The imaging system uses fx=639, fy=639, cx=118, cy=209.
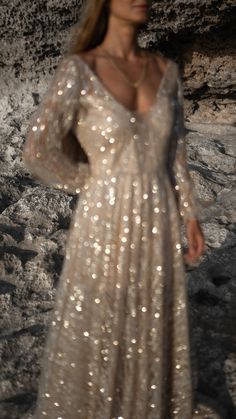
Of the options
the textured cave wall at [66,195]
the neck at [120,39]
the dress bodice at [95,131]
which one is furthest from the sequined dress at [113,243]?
the textured cave wall at [66,195]

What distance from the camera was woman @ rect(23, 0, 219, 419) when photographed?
6.00 feet

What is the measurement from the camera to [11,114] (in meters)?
5.20

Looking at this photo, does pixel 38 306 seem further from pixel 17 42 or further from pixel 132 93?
pixel 17 42

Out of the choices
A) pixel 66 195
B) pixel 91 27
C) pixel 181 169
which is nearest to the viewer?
pixel 91 27

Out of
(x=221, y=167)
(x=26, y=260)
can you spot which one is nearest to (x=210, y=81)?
(x=221, y=167)

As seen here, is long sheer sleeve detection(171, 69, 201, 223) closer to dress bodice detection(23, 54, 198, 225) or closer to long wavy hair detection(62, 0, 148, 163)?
dress bodice detection(23, 54, 198, 225)

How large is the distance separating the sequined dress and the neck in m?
0.11

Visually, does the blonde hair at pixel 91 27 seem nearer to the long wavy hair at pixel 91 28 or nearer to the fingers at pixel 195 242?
the long wavy hair at pixel 91 28

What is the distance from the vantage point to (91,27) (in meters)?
1.84

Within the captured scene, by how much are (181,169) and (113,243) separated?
349 millimetres

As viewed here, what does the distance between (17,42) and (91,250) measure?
12.3 ft

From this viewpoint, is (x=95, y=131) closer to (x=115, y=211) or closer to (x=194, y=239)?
(x=115, y=211)

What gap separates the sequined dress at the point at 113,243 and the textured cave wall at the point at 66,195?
1.69ft

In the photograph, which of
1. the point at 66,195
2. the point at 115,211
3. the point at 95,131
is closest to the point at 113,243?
the point at 115,211
